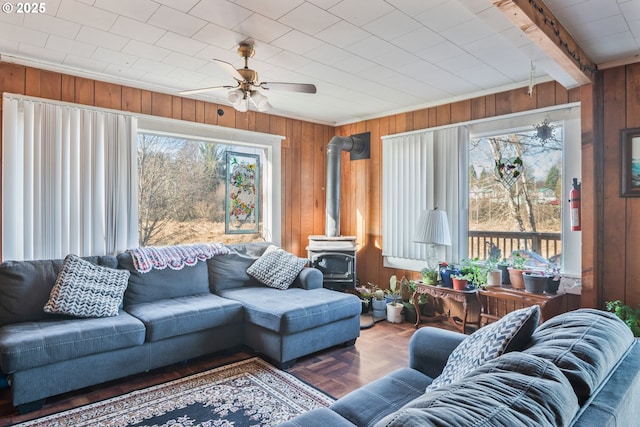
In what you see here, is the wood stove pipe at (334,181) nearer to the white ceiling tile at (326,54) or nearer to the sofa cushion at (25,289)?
the white ceiling tile at (326,54)

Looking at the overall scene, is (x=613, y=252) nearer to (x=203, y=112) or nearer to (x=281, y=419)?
(x=281, y=419)

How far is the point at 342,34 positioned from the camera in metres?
2.70

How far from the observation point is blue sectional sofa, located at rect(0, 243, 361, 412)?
2.44 m

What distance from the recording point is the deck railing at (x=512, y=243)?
12.6 ft

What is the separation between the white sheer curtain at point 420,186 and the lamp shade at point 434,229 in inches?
7.9

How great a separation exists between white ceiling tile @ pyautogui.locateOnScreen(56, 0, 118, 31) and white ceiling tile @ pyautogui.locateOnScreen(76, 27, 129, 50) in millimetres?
103

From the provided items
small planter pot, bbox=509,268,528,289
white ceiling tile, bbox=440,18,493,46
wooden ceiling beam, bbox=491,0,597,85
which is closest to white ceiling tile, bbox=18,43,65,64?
white ceiling tile, bbox=440,18,493,46

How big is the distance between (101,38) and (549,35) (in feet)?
9.79

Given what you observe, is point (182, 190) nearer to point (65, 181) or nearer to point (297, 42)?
point (65, 181)

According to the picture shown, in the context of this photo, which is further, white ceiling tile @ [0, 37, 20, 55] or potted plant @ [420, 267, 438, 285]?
potted plant @ [420, 267, 438, 285]

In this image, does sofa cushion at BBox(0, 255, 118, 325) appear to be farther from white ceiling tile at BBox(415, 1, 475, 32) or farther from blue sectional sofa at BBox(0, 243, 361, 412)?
white ceiling tile at BBox(415, 1, 475, 32)

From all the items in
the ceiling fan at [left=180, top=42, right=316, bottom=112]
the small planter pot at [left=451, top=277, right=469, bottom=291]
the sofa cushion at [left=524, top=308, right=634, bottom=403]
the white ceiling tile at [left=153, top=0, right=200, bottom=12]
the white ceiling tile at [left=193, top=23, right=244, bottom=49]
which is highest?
the white ceiling tile at [left=193, top=23, right=244, bottom=49]

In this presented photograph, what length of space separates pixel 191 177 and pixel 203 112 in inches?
32.0

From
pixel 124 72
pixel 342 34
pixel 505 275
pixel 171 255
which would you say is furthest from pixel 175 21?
pixel 505 275
